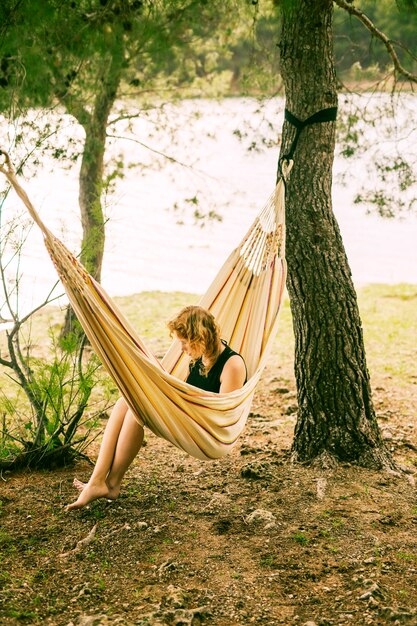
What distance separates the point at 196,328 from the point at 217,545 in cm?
64

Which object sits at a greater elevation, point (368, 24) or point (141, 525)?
point (368, 24)

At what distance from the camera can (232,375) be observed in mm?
2268

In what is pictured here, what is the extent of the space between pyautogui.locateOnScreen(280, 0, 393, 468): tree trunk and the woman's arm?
15.0 inches

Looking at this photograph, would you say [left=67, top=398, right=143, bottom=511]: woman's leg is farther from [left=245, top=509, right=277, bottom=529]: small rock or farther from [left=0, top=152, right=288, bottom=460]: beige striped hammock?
[left=245, top=509, right=277, bottom=529]: small rock

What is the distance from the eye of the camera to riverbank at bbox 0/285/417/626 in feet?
5.73

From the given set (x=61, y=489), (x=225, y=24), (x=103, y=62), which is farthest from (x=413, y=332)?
(x=61, y=489)

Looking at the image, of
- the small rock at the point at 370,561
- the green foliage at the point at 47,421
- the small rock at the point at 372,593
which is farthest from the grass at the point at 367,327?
the small rock at the point at 372,593

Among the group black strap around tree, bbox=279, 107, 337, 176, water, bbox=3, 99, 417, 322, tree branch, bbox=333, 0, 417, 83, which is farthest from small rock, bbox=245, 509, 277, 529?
water, bbox=3, 99, 417, 322

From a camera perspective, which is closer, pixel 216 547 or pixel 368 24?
pixel 216 547

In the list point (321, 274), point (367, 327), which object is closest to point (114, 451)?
point (321, 274)

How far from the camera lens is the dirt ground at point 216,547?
1.74 metres

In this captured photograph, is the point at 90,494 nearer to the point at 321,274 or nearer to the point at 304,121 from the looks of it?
the point at 321,274

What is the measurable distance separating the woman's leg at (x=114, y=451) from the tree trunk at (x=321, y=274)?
2.38ft

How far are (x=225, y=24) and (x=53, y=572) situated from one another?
3850mm
